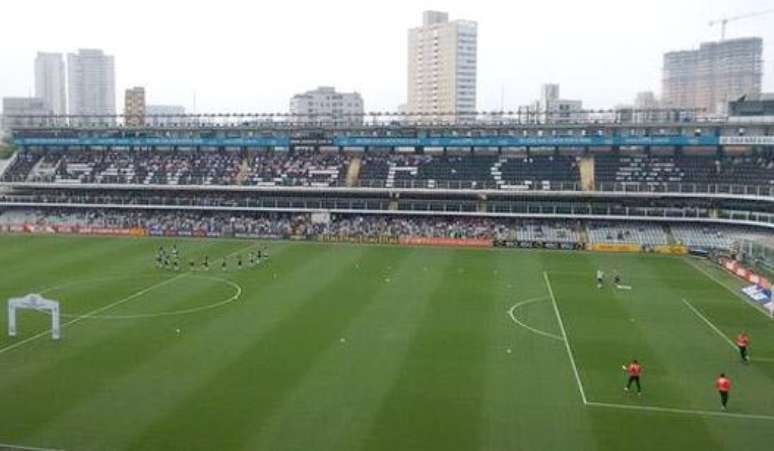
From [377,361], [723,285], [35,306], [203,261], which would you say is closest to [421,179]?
[203,261]

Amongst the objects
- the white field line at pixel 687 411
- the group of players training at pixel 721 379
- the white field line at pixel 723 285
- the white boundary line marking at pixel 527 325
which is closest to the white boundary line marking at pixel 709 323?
the group of players training at pixel 721 379

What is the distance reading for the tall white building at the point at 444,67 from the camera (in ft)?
600

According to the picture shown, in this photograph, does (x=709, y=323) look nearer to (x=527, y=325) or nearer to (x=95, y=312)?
(x=527, y=325)

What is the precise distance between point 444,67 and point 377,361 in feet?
541

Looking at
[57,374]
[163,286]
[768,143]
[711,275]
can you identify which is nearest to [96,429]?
[57,374]

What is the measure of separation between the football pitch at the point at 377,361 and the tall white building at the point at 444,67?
14234cm

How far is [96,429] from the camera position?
1952 centimetres

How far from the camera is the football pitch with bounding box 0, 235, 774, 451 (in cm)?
1958

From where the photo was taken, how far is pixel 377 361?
25.9 metres

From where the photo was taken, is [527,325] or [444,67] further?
[444,67]

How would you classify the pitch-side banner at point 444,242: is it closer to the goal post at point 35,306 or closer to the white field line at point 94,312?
the white field line at point 94,312

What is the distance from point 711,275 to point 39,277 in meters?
38.1

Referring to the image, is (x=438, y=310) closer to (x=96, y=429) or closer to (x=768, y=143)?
(x=96, y=429)

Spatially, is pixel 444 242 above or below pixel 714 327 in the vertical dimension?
above
